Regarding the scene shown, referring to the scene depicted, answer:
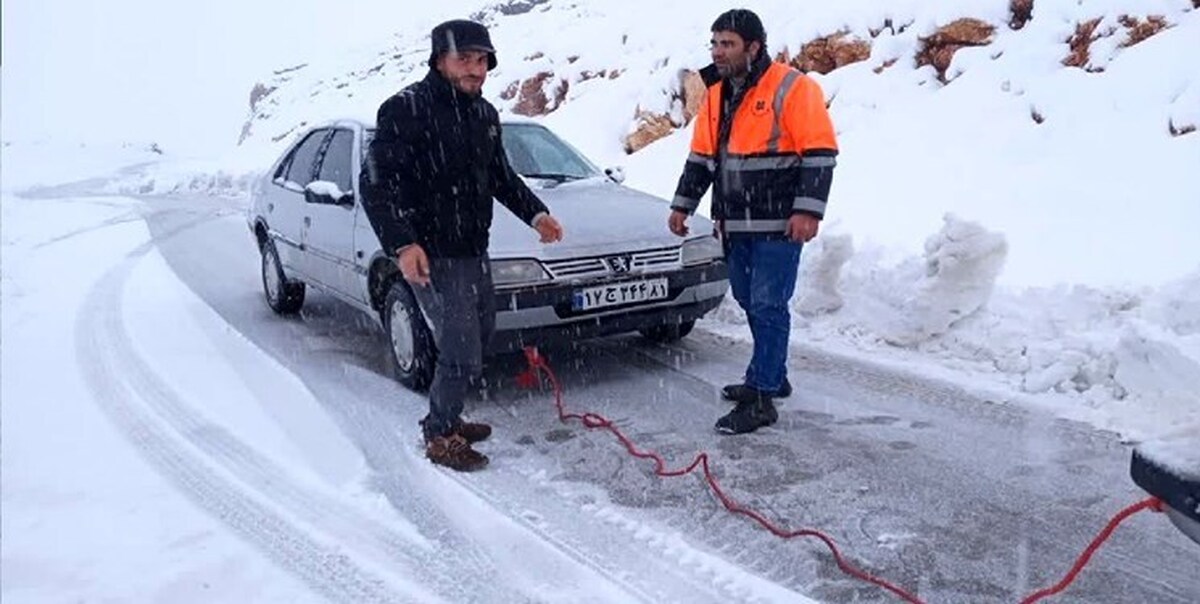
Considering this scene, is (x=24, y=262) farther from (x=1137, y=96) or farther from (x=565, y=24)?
(x=565, y=24)

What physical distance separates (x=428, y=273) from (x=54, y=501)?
162 centimetres

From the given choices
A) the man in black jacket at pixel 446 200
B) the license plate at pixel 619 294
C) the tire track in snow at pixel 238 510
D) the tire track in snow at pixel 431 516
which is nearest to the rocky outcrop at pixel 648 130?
the license plate at pixel 619 294

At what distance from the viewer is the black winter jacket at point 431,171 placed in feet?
12.0

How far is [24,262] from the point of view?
10258mm

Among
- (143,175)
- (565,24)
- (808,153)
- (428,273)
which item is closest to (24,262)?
(428,273)

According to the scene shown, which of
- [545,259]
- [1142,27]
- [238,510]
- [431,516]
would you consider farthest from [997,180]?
[238,510]

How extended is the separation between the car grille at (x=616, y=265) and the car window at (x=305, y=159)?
2545 mm

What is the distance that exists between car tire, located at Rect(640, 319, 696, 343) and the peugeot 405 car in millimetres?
11

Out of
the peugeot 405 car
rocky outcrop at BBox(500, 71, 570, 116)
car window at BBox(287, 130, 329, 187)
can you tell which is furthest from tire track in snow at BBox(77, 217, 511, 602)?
rocky outcrop at BBox(500, 71, 570, 116)

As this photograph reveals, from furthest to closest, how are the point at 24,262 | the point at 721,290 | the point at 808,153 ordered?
the point at 24,262 < the point at 721,290 < the point at 808,153

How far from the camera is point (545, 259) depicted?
4.79 m

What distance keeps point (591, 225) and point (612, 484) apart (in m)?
1.70

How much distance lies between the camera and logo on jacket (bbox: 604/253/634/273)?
16.1 feet

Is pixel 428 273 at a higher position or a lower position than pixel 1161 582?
higher
